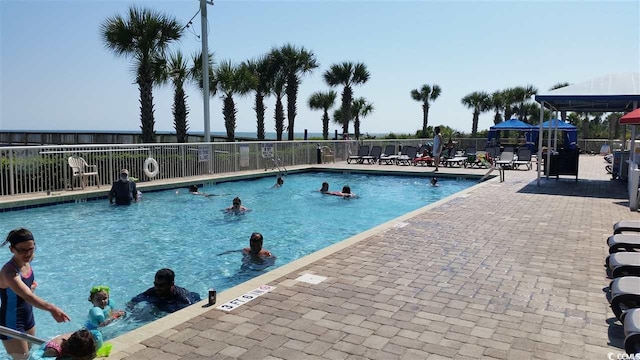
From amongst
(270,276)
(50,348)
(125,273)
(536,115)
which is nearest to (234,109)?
(125,273)

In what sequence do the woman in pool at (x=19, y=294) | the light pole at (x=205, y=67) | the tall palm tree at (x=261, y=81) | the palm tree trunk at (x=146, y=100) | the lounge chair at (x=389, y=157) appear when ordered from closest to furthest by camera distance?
the woman in pool at (x=19, y=294)
the light pole at (x=205, y=67)
the palm tree trunk at (x=146, y=100)
the lounge chair at (x=389, y=157)
the tall palm tree at (x=261, y=81)

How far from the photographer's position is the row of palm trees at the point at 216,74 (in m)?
18.4

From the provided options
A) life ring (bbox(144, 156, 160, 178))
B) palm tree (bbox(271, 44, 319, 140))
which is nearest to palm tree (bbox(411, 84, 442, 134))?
palm tree (bbox(271, 44, 319, 140))

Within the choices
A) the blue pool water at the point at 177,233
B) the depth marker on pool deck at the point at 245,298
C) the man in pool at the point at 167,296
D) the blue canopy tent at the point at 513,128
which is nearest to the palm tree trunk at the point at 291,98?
the blue canopy tent at the point at 513,128

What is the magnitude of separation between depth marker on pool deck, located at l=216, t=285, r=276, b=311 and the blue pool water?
4.35 feet

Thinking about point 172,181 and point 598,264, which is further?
point 172,181

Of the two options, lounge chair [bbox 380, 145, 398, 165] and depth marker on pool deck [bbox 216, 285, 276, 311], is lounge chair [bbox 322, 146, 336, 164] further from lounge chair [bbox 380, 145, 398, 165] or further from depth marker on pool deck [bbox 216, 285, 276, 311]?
depth marker on pool deck [bbox 216, 285, 276, 311]

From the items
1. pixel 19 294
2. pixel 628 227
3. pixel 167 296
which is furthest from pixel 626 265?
pixel 19 294

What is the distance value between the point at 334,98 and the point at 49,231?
3998cm

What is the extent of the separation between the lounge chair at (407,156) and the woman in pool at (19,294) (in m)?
19.2

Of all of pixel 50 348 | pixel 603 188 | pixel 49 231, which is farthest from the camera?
pixel 603 188

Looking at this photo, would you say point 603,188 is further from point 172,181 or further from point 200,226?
point 172,181

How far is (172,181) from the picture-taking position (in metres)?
14.4

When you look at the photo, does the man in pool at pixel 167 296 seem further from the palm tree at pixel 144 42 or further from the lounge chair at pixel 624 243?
the palm tree at pixel 144 42
